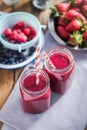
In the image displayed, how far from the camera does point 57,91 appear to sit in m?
0.83

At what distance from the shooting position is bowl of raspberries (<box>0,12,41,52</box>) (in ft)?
2.99

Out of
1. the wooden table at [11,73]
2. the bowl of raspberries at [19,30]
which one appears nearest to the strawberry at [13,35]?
the bowl of raspberries at [19,30]

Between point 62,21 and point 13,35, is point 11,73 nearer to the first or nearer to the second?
point 13,35

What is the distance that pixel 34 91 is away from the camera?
2.42 ft

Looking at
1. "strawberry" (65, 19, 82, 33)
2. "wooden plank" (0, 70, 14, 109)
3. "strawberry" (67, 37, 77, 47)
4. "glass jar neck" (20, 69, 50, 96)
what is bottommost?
"strawberry" (67, 37, 77, 47)

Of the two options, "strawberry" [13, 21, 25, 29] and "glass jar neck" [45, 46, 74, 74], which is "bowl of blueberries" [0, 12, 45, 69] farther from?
"glass jar neck" [45, 46, 74, 74]

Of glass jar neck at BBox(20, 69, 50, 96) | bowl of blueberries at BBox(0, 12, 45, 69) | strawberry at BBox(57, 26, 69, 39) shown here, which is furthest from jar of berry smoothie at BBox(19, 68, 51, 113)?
strawberry at BBox(57, 26, 69, 39)

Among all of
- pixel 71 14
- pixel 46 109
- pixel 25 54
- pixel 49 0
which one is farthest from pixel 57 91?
pixel 49 0

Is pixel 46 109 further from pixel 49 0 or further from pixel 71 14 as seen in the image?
pixel 49 0

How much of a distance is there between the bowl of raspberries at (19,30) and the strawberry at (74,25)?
0.10 meters

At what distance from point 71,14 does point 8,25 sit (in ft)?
0.72

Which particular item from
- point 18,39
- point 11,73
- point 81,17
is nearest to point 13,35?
point 18,39

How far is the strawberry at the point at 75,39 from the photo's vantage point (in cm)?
91

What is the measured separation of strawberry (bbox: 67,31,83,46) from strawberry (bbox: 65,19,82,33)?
19 mm
